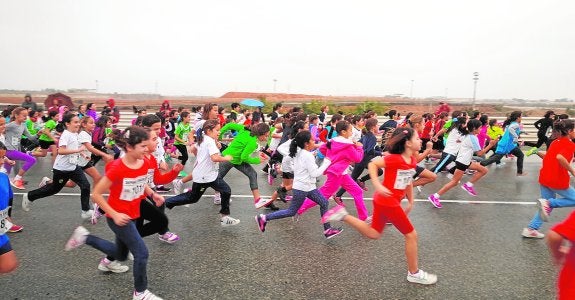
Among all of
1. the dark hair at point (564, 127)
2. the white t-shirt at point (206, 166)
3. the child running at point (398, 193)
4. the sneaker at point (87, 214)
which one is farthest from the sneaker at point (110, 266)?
the dark hair at point (564, 127)

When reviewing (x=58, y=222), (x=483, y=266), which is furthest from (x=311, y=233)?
(x=58, y=222)

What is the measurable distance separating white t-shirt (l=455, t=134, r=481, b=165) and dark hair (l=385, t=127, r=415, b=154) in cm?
357

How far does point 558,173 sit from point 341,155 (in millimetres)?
2780

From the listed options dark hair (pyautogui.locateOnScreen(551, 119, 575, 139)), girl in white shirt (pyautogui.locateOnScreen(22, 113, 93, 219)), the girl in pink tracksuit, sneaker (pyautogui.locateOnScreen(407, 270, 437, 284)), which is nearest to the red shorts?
sneaker (pyautogui.locateOnScreen(407, 270, 437, 284))

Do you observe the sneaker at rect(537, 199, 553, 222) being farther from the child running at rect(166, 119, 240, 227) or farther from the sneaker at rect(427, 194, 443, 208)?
the child running at rect(166, 119, 240, 227)

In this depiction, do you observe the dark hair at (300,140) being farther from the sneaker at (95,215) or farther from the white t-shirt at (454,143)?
the white t-shirt at (454,143)

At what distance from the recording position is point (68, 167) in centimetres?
A: 570

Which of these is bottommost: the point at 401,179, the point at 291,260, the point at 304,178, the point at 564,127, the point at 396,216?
the point at 291,260

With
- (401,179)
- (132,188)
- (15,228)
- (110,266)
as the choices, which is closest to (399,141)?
(401,179)

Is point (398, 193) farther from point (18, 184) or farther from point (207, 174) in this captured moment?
point (18, 184)

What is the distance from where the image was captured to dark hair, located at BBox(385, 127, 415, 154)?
3.94 metres

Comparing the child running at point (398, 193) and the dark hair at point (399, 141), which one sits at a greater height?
the dark hair at point (399, 141)

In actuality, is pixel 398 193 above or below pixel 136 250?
above

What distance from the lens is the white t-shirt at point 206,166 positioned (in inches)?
217
